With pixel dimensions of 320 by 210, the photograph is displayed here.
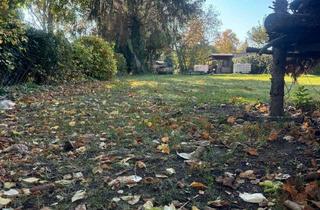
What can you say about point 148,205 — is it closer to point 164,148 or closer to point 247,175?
point 247,175

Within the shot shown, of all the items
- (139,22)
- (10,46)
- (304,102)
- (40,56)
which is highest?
(139,22)

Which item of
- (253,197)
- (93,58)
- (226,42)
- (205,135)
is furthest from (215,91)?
(226,42)

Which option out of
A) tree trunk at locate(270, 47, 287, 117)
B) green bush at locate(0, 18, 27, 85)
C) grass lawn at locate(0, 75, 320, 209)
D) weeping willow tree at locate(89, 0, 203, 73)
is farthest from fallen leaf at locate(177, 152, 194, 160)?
weeping willow tree at locate(89, 0, 203, 73)

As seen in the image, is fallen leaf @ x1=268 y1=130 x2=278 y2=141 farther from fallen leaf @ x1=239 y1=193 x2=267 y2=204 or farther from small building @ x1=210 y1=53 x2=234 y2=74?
small building @ x1=210 y1=53 x2=234 y2=74

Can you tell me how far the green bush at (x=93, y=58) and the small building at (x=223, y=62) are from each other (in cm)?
2325

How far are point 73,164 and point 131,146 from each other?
2.06ft

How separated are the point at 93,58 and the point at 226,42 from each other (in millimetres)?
46395

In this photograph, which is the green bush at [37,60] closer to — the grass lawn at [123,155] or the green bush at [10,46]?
the green bush at [10,46]

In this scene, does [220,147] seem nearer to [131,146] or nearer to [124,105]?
[131,146]

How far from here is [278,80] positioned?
13.9 ft

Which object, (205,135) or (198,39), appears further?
(198,39)

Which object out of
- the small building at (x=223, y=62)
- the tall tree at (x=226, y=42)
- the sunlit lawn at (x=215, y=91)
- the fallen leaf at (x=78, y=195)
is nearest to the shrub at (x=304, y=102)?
the sunlit lawn at (x=215, y=91)

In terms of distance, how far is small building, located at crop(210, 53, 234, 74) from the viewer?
36875 mm

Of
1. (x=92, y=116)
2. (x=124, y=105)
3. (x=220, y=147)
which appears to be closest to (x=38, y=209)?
(x=220, y=147)
